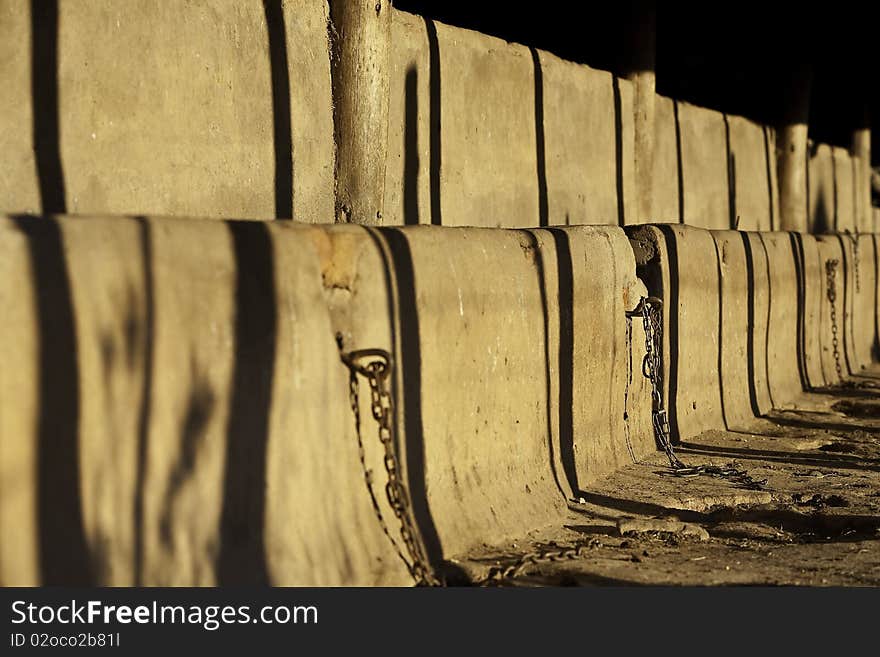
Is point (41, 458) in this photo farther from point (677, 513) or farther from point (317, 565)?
point (677, 513)

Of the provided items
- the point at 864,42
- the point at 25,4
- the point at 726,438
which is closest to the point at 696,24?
the point at 864,42

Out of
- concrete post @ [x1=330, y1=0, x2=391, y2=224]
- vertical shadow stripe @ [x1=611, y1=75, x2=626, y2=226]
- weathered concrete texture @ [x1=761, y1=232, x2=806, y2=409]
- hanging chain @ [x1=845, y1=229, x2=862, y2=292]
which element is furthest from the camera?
hanging chain @ [x1=845, y1=229, x2=862, y2=292]

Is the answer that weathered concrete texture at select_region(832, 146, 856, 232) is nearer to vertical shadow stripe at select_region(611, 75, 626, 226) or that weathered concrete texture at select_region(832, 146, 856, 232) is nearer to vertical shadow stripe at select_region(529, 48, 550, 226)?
vertical shadow stripe at select_region(611, 75, 626, 226)

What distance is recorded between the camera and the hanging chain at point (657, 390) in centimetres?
688

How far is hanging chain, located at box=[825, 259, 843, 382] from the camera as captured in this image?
11852 millimetres

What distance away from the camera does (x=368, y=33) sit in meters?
6.03

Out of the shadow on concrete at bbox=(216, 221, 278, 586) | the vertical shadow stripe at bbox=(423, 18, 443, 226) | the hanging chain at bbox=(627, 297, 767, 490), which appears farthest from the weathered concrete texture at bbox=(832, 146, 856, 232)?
the shadow on concrete at bbox=(216, 221, 278, 586)

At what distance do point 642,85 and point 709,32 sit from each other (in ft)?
17.3

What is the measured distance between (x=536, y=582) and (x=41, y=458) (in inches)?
77.7

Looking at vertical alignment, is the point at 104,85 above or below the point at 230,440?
above

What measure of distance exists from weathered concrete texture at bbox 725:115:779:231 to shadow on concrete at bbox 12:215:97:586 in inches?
438

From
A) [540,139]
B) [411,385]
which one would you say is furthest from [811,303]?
[411,385]

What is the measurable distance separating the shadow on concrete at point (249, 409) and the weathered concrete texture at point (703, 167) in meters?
9.07

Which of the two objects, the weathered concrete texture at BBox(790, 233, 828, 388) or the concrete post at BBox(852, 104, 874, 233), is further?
the concrete post at BBox(852, 104, 874, 233)
